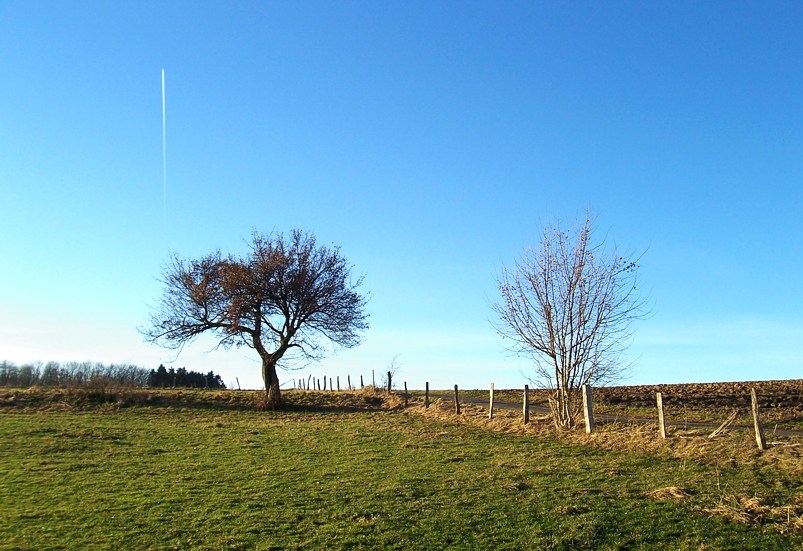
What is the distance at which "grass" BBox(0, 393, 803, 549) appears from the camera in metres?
12.1

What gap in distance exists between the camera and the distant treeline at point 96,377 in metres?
44.5

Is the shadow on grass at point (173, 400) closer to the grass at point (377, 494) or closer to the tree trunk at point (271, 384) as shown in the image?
the tree trunk at point (271, 384)

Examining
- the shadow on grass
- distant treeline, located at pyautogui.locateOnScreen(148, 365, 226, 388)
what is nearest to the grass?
the shadow on grass

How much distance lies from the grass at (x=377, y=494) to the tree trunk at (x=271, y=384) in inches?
643

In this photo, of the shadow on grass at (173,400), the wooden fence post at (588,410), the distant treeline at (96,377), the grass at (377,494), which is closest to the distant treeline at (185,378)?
the distant treeline at (96,377)

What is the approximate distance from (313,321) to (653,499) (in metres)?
34.6

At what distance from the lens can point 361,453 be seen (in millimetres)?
23094

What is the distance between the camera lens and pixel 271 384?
44812 mm

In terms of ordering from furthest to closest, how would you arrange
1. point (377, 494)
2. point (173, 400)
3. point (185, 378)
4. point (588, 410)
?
point (185, 378)
point (173, 400)
point (588, 410)
point (377, 494)

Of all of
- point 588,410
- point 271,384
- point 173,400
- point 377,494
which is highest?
point 271,384

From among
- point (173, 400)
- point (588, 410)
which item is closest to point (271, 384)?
point (173, 400)

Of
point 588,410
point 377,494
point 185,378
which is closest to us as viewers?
point 377,494

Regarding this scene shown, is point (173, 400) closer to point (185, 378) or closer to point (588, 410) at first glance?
point (588, 410)

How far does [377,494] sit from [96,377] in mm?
34543
